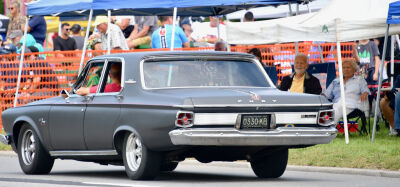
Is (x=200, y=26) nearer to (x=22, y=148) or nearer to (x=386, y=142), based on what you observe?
(x=386, y=142)

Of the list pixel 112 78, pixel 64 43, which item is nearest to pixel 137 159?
pixel 112 78

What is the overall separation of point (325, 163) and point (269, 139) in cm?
285

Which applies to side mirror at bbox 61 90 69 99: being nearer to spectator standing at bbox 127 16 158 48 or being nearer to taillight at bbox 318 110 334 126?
taillight at bbox 318 110 334 126

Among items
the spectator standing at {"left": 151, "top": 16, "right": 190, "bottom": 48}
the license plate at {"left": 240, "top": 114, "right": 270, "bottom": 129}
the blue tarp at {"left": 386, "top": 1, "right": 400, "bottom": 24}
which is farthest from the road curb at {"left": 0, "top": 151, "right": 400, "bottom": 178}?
the spectator standing at {"left": 151, "top": 16, "right": 190, "bottom": 48}

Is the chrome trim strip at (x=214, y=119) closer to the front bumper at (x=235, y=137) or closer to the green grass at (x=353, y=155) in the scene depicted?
the front bumper at (x=235, y=137)

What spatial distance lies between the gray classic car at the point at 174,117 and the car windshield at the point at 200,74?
0.01 metres

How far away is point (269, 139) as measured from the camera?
419 inches

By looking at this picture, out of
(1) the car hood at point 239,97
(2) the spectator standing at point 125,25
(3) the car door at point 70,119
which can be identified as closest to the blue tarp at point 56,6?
(2) the spectator standing at point 125,25

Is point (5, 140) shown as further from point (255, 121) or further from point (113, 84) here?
point (255, 121)

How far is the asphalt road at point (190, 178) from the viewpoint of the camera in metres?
11.2

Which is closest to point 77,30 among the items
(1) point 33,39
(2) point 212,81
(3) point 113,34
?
(1) point 33,39

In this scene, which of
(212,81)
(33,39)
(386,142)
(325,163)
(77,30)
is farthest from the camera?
(77,30)

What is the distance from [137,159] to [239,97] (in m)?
1.46

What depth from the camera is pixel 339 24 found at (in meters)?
15.8
